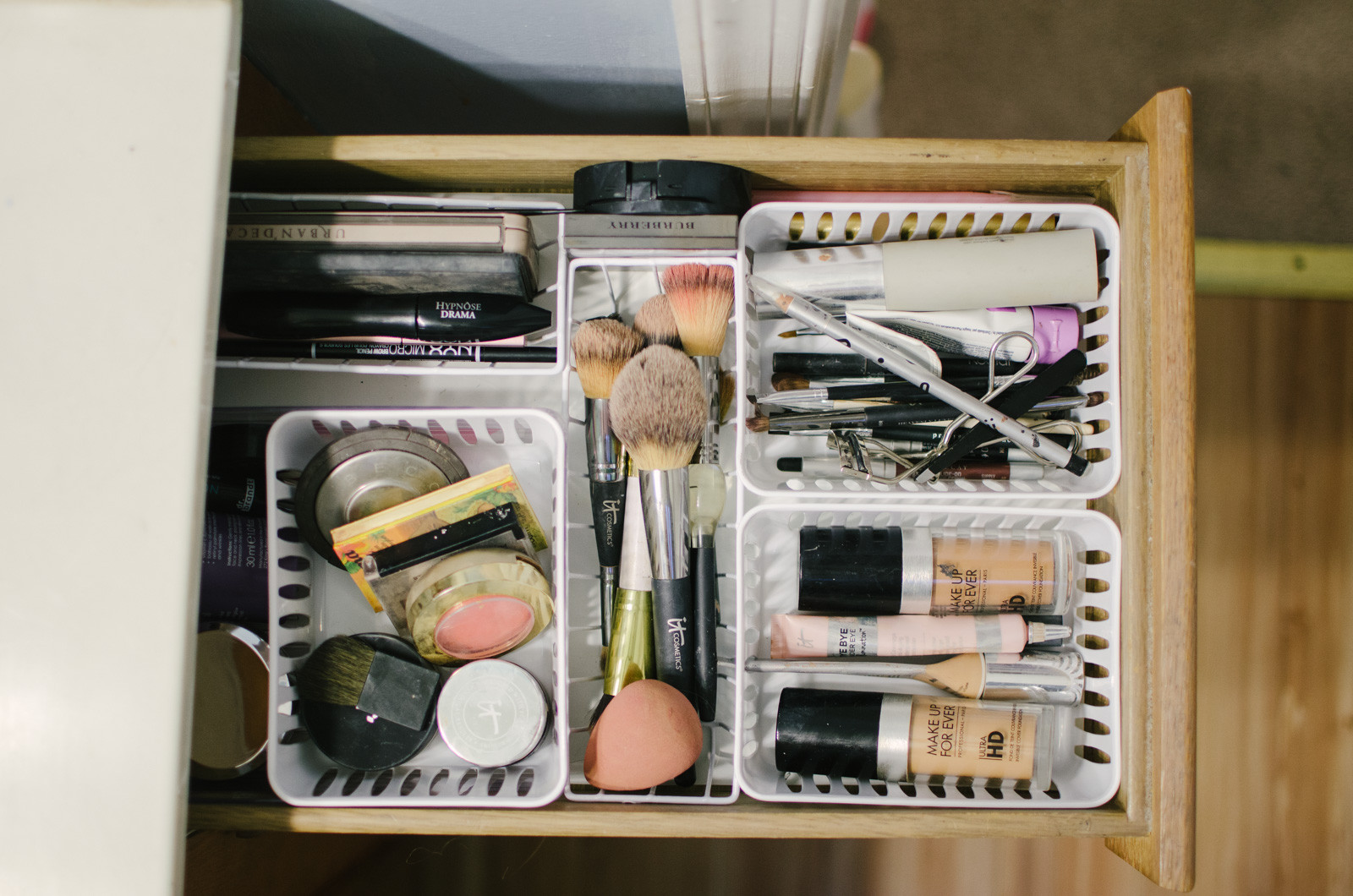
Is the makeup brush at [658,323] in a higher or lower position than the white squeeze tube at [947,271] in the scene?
lower

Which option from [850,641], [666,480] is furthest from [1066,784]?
[666,480]

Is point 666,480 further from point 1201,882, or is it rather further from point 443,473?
point 1201,882

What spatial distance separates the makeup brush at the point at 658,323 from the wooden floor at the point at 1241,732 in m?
0.50

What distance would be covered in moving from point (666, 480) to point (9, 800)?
39 centimetres

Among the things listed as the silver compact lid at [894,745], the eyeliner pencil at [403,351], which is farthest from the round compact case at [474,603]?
the silver compact lid at [894,745]

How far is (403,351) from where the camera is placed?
0.53 m

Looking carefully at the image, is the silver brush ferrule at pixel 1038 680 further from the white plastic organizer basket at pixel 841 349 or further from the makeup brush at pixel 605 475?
the makeup brush at pixel 605 475

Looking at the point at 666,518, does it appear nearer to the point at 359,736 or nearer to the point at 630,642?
the point at 630,642

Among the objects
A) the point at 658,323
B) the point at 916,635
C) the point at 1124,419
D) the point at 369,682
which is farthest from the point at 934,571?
the point at 369,682

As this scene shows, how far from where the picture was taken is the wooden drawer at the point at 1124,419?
0.47 m

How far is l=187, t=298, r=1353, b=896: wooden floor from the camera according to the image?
0.72 m

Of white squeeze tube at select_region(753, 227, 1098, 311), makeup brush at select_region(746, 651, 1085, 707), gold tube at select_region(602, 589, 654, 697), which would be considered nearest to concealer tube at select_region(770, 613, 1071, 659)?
makeup brush at select_region(746, 651, 1085, 707)

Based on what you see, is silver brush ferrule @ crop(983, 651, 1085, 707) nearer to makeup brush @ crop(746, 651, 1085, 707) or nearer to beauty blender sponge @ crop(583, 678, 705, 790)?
makeup brush @ crop(746, 651, 1085, 707)

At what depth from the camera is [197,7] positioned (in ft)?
1.33
